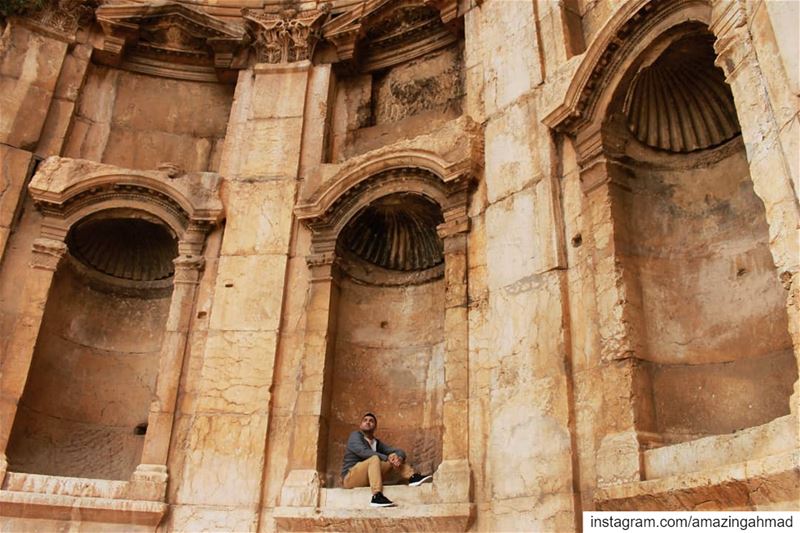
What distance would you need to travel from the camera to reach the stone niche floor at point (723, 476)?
397 centimetres

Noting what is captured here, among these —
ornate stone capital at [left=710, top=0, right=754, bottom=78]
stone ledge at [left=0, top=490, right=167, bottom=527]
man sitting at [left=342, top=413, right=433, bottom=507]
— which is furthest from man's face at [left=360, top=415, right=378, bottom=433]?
ornate stone capital at [left=710, top=0, right=754, bottom=78]

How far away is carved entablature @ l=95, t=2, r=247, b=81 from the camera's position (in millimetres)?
9656

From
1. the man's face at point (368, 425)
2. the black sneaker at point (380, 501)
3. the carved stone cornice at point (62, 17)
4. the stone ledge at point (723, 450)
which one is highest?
the carved stone cornice at point (62, 17)

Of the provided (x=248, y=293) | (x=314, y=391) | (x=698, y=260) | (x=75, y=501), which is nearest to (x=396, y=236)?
(x=248, y=293)

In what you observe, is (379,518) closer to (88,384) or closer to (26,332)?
(88,384)

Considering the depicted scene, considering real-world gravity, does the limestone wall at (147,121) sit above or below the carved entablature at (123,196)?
above

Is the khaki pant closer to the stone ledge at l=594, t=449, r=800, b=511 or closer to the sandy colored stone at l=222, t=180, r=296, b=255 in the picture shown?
the stone ledge at l=594, t=449, r=800, b=511

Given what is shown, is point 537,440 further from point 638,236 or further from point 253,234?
point 253,234

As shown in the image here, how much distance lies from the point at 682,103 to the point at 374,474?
4.41 m

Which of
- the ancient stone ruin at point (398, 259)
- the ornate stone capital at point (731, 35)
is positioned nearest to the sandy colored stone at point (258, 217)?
the ancient stone ruin at point (398, 259)

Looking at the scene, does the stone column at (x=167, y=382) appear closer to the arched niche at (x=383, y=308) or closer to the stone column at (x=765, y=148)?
the arched niche at (x=383, y=308)

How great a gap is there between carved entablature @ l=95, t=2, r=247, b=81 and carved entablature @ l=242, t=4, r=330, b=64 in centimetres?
28

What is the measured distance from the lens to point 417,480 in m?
6.72

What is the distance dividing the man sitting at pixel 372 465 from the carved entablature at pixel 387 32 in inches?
203
